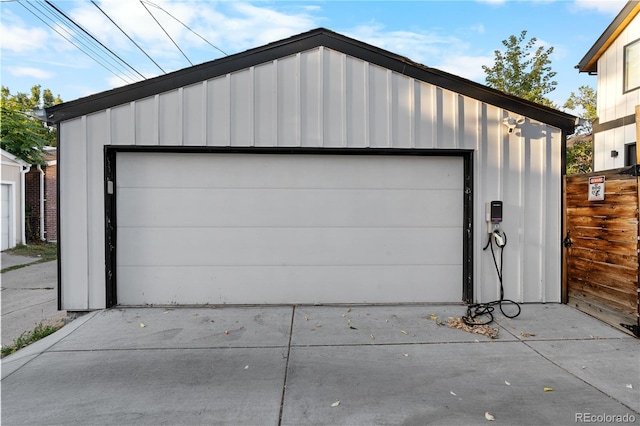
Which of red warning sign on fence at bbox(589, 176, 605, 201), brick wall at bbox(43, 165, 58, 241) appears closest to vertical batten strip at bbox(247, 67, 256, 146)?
red warning sign on fence at bbox(589, 176, 605, 201)

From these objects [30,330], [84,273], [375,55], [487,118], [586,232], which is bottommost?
[30,330]

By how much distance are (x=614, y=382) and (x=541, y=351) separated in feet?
1.99

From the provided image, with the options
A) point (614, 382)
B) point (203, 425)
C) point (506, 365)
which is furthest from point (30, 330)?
point (614, 382)

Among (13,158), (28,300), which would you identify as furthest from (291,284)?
(13,158)

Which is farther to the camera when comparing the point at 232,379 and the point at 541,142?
the point at 541,142

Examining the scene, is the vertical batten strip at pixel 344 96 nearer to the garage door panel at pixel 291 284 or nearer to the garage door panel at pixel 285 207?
the garage door panel at pixel 285 207

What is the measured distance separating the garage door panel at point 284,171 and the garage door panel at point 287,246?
61cm

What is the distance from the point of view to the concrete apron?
8.02 feet

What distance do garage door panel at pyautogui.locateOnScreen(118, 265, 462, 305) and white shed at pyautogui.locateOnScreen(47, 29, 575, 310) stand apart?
0.06 ft

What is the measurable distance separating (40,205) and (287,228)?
12.2 meters

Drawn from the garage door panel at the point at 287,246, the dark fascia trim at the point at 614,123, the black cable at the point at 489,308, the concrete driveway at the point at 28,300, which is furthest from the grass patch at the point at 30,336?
the dark fascia trim at the point at 614,123

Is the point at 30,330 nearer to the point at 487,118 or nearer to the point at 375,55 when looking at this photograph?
the point at 375,55

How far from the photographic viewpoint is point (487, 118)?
4.72m

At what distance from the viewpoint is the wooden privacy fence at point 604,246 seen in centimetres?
372
